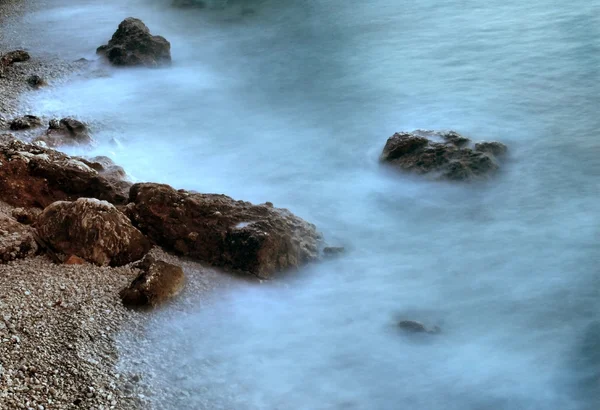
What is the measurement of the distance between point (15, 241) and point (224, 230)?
1.50 m

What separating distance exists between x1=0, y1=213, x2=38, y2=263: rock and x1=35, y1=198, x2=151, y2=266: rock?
0.09m

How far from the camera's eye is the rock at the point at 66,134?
271 inches

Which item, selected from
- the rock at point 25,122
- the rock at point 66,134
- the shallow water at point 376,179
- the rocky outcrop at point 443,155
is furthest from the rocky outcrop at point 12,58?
the rocky outcrop at point 443,155

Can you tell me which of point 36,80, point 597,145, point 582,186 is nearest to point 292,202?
point 582,186

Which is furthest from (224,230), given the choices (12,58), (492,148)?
(12,58)

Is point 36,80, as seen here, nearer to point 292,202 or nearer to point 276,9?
point 292,202

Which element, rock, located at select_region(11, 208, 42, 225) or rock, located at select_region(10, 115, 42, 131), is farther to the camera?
rock, located at select_region(10, 115, 42, 131)

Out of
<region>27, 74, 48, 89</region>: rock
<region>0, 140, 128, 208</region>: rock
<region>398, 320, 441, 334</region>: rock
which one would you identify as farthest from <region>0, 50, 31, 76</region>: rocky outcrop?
<region>398, 320, 441, 334</region>: rock

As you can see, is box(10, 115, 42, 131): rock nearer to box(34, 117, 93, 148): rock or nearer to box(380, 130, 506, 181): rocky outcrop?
box(34, 117, 93, 148): rock

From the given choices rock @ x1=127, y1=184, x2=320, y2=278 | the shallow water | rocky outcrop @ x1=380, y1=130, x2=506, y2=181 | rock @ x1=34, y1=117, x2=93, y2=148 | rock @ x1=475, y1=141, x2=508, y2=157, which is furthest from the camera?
rock @ x1=34, y1=117, x2=93, y2=148

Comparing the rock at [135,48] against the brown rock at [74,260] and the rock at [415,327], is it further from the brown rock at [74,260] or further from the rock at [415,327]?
the rock at [415,327]

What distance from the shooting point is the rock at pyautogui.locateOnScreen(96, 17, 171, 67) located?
373 inches

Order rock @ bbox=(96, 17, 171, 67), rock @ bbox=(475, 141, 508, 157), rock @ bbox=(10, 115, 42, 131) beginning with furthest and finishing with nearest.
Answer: rock @ bbox=(96, 17, 171, 67) → rock @ bbox=(10, 115, 42, 131) → rock @ bbox=(475, 141, 508, 157)

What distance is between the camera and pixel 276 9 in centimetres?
1209
